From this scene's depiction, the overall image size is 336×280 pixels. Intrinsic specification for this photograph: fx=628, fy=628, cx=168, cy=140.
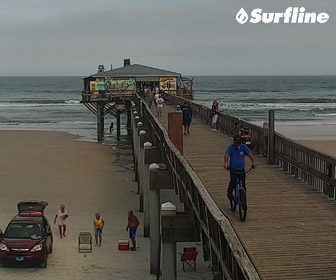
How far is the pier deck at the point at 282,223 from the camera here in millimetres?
8039

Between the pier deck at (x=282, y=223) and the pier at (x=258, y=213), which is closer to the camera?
the pier at (x=258, y=213)

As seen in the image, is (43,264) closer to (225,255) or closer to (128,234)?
(128,234)

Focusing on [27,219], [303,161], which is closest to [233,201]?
[303,161]

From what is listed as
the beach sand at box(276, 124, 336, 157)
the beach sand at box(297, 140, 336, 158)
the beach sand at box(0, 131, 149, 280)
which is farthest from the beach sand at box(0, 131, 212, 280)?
the beach sand at box(276, 124, 336, 157)

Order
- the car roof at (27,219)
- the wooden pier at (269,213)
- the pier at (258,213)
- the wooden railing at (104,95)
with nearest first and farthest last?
the wooden pier at (269,213)
the pier at (258,213)
the car roof at (27,219)
the wooden railing at (104,95)

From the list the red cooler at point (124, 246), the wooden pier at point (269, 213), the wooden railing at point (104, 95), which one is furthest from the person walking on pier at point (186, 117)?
the wooden railing at point (104, 95)

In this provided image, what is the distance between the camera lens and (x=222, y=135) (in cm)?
2245

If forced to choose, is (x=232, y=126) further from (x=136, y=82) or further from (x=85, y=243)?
(x=136, y=82)

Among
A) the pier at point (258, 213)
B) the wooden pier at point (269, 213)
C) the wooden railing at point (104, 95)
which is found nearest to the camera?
the wooden pier at point (269, 213)

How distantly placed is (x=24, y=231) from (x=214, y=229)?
9065 millimetres

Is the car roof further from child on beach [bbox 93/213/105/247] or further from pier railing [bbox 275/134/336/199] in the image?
pier railing [bbox 275/134/336/199]

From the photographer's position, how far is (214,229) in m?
8.21

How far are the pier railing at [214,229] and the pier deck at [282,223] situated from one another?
544 mm

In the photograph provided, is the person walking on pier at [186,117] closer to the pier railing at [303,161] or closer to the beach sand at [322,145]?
the pier railing at [303,161]
